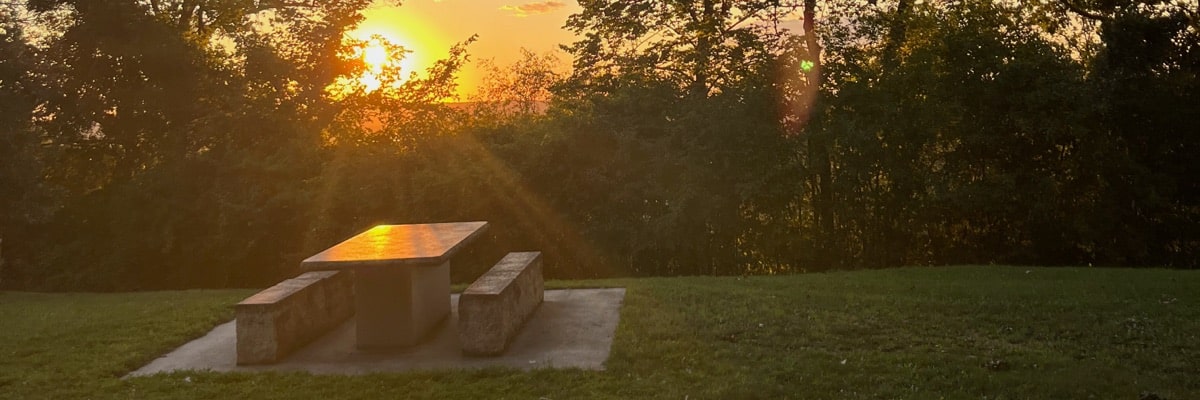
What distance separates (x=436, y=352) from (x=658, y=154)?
7.29 meters

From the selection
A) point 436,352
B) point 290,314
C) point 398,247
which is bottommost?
point 436,352

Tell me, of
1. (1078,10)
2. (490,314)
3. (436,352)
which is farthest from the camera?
(1078,10)

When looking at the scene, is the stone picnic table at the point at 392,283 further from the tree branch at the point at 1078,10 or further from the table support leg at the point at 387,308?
the tree branch at the point at 1078,10

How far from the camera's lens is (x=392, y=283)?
6.92 meters

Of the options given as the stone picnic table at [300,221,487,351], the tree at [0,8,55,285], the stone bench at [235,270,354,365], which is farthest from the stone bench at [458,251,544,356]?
the tree at [0,8,55,285]

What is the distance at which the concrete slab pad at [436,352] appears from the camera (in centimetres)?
614

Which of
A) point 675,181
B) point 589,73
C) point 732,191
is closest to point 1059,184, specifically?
point 732,191

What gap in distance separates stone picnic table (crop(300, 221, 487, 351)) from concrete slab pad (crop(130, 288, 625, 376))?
0.49ft

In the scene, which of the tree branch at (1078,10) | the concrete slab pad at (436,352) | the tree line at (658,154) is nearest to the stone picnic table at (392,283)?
the concrete slab pad at (436,352)

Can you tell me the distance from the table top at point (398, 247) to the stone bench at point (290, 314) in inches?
16.1

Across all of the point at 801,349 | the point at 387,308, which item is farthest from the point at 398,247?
the point at 801,349

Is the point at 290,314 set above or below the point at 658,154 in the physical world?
below

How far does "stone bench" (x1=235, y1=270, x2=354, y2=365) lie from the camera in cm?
641

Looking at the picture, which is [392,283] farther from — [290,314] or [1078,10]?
[1078,10]
